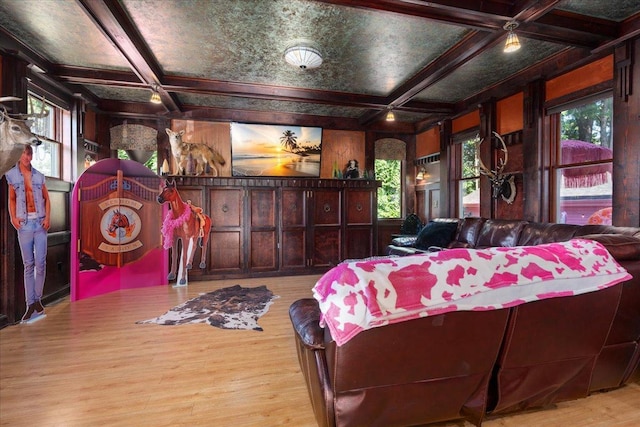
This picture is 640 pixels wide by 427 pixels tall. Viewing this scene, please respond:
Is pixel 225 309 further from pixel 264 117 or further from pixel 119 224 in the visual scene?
pixel 264 117

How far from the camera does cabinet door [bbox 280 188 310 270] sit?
5555 millimetres

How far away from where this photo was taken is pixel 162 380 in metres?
2.22

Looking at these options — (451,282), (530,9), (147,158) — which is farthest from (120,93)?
(451,282)

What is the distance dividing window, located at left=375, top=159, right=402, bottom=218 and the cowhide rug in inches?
135

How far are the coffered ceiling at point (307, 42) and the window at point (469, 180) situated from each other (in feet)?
2.60

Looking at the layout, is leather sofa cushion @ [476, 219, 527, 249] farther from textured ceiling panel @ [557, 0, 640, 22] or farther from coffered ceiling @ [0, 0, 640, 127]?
textured ceiling panel @ [557, 0, 640, 22]

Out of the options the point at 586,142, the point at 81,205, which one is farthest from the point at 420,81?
the point at 81,205

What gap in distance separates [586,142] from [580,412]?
315 centimetres

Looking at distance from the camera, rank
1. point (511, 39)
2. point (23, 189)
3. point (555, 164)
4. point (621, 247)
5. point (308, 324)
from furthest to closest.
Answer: point (555, 164)
point (23, 189)
point (511, 39)
point (621, 247)
point (308, 324)

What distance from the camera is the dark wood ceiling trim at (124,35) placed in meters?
2.58

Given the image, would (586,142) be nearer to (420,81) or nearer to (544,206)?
(544,206)

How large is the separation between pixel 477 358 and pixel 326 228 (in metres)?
4.30

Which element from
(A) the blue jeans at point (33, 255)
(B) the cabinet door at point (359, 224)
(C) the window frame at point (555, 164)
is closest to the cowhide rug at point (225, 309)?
(A) the blue jeans at point (33, 255)

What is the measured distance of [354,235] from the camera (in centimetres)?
589
